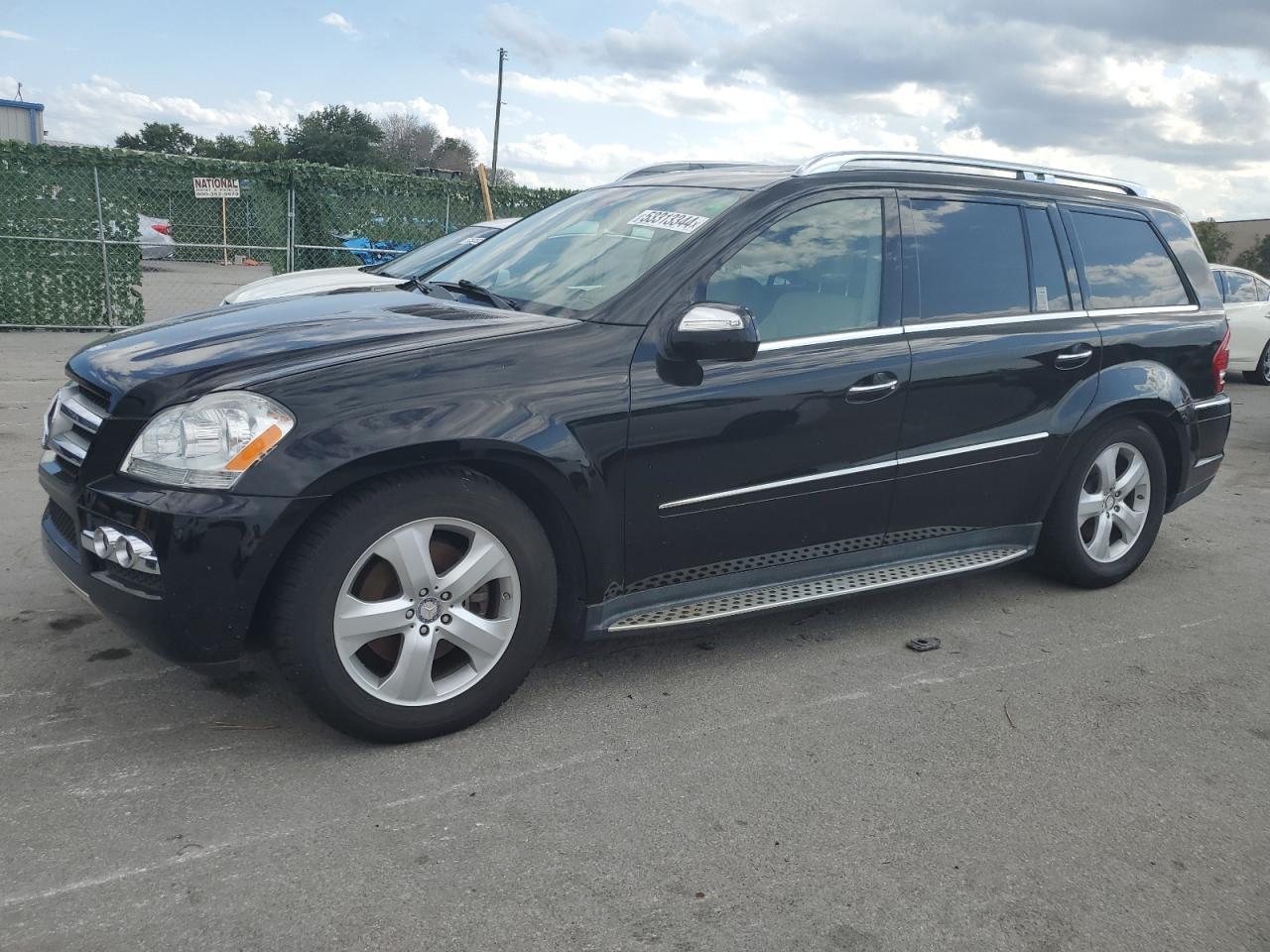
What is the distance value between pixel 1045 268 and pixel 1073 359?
1.29 ft

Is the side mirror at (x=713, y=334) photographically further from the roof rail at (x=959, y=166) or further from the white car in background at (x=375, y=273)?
the white car in background at (x=375, y=273)

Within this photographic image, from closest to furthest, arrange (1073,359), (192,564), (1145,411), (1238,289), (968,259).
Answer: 1. (192,564)
2. (968,259)
3. (1073,359)
4. (1145,411)
5. (1238,289)

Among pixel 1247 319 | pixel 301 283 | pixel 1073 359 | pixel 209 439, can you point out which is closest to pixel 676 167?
pixel 1073 359

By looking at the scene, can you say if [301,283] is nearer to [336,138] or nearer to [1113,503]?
[1113,503]

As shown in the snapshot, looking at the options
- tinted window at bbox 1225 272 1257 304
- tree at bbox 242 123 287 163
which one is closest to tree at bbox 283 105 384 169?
tree at bbox 242 123 287 163

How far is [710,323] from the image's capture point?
340 centimetres

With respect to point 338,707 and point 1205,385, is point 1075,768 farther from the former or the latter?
point 1205,385

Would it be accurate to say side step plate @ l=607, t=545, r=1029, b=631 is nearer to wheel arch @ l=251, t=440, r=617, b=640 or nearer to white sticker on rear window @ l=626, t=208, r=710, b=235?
wheel arch @ l=251, t=440, r=617, b=640

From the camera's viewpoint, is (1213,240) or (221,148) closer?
(1213,240)

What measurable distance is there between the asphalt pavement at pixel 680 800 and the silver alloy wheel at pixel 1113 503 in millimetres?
592

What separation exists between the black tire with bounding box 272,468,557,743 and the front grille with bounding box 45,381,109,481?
27.9 inches

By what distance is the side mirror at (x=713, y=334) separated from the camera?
11.2 ft

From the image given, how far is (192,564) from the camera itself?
113 inches

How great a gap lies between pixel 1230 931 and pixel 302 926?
209cm
